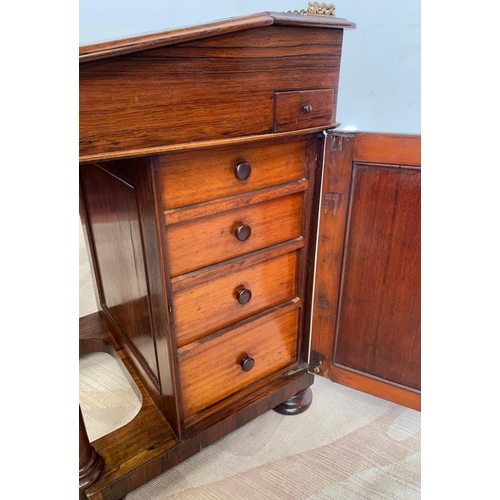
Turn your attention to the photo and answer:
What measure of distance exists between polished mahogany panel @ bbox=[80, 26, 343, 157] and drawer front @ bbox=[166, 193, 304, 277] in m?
0.17

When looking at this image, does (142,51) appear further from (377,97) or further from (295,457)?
(295,457)

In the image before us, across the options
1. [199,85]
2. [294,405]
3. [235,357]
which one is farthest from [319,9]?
[294,405]

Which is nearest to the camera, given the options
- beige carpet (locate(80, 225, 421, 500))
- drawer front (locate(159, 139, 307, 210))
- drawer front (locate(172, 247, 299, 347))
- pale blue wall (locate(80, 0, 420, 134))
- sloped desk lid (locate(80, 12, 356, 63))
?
sloped desk lid (locate(80, 12, 356, 63))

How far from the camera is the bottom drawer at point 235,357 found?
88 cm

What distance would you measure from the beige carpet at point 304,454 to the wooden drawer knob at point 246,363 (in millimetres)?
223

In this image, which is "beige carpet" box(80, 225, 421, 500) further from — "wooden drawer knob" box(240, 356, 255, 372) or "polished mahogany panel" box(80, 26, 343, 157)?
"polished mahogany panel" box(80, 26, 343, 157)

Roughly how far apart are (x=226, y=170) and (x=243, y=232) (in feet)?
0.43

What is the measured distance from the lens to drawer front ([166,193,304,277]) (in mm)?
771

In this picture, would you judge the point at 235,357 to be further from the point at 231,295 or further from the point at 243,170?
the point at 243,170

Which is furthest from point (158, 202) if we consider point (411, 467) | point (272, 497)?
point (411, 467)

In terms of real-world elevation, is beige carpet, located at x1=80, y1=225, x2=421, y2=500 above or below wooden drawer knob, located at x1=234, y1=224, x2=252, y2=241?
below

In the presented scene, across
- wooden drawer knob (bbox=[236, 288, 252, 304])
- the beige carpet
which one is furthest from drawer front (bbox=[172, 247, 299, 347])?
the beige carpet

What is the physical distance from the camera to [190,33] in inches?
23.3

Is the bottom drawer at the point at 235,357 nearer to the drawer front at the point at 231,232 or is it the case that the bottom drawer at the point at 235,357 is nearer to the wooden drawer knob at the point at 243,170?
the drawer front at the point at 231,232
